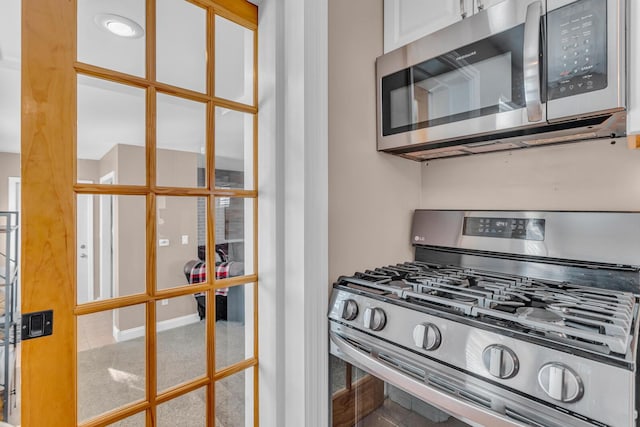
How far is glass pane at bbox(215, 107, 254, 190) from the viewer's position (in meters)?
1.07

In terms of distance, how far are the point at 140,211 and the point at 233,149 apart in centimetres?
37

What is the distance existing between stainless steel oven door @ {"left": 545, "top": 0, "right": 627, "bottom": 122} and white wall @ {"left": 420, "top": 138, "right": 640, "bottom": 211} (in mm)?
366

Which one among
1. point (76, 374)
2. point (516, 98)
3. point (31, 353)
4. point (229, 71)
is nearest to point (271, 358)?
point (76, 374)

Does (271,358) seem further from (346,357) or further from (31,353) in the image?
(31,353)

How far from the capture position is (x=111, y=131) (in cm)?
86

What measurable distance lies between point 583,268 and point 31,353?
1.61 metres

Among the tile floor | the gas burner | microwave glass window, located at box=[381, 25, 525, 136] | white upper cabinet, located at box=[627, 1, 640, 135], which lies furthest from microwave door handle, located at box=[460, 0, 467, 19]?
the tile floor

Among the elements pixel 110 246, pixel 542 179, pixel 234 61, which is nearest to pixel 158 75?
pixel 234 61

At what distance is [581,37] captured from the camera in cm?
85

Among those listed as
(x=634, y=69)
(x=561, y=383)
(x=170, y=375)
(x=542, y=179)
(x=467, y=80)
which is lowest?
(x=170, y=375)

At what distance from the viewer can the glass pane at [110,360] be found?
2.67 ft

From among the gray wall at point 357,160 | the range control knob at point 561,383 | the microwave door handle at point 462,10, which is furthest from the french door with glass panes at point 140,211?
the range control knob at point 561,383

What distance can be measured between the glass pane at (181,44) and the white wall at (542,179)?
1.11 m

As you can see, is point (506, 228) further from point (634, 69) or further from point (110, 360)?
point (110, 360)
